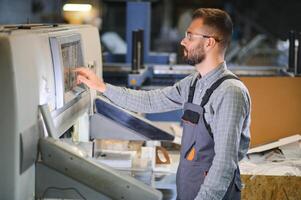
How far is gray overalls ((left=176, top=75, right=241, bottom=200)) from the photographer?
7.45 feet

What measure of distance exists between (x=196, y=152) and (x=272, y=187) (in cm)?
83

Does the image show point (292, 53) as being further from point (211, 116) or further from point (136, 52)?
point (211, 116)

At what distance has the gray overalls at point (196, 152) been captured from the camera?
2270 mm

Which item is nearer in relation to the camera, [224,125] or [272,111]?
[224,125]

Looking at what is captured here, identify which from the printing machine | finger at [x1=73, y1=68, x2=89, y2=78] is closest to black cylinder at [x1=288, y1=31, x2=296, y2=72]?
finger at [x1=73, y1=68, x2=89, y2=78]

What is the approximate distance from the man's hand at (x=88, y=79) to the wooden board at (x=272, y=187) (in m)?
0.93

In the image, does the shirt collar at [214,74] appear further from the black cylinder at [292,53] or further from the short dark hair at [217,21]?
the black cylinder at [292,53]

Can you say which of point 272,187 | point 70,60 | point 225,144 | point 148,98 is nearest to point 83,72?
point 70,60

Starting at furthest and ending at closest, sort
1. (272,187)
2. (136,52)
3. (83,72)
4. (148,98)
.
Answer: (136,52) → (272,187) → (148,98) → (83,72)

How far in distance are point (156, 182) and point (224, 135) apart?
0.81m

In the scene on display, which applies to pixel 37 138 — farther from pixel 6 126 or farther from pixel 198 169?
pixel 198 169

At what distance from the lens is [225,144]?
7.01 ft

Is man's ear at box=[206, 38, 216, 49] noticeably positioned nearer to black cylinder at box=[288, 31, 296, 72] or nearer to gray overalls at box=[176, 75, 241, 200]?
gray overalls at box=[176, 75, 241, 200]

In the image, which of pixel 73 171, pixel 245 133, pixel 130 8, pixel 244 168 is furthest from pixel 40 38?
pixel 130 8
